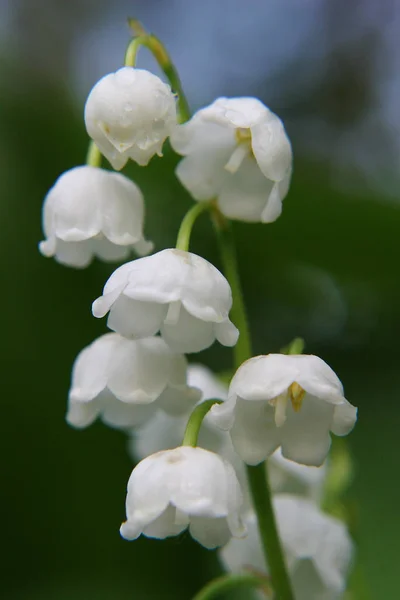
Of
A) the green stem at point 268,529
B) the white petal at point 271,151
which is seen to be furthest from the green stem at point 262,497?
the white petal at point 271,151

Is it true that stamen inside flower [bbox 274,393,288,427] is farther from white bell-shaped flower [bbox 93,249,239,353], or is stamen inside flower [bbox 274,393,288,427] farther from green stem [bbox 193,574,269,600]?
green stem [bbox 193,574,269,600]

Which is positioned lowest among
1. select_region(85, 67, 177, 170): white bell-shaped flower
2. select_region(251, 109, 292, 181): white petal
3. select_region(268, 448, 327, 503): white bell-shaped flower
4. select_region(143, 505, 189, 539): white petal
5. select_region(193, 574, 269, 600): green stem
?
select_region(268, 448, 327, 503): white bell-shaped flower

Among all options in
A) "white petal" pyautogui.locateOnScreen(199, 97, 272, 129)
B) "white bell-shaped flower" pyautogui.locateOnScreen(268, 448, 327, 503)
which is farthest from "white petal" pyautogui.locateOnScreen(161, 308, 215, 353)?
"white bell-shaped flower" pyautogui.locateOnScreen(268, 448, 327, 503)

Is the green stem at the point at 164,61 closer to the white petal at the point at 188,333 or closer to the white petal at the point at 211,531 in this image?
the white petal at the point at 188,333

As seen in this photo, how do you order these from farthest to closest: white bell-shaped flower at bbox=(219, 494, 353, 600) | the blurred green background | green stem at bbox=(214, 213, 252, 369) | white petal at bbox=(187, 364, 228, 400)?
the blurred green background, white petal at bbox=(187, 364, 228, 400), white bell-shaped flower at bbox=(219, 494, 353, 600), green stem at bbox=(214, 213, 252, 369)

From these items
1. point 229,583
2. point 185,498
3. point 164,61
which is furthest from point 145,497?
point 164,61

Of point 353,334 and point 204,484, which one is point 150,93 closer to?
point 204,484

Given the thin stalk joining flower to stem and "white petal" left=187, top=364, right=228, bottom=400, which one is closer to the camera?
the thin stalk joining flower to stem

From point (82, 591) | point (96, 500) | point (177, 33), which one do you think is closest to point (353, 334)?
point (96, 500)
